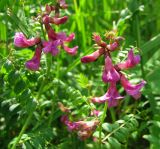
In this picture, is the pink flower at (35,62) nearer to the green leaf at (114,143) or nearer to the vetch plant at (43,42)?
the vetch plant at (43,42)

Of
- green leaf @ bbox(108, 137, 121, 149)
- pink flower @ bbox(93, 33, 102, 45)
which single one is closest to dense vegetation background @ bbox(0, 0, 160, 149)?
green leaf @ bbox(108, 137, 121, 149)

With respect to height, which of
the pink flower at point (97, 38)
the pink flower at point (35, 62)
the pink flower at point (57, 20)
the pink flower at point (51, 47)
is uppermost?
the pink flower at point (57, 20)

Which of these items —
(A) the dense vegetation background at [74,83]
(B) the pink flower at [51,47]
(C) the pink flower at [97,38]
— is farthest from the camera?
(A) the dense vegetation background at [74,83]

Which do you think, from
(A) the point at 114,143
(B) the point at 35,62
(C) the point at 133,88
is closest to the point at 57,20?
(B) the point at 35,62

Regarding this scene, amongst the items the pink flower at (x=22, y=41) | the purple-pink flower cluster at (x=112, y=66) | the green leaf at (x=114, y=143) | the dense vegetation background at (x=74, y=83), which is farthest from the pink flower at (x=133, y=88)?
the pink flower at (x=22, y=41)

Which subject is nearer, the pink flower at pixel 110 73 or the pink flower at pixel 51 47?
the pink flower at pixel 110 73

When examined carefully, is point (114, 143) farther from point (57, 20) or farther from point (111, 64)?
point (57, 20)

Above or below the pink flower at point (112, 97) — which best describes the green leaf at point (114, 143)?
below

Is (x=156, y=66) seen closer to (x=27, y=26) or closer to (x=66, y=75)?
(x=66, y=75)

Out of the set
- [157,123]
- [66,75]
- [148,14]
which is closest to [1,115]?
[66,75]
